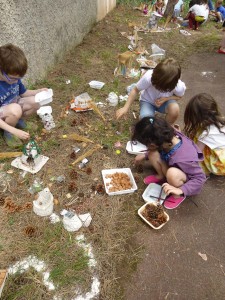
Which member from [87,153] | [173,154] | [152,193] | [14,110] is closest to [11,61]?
[14,110]

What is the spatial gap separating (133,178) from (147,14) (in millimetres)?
6725

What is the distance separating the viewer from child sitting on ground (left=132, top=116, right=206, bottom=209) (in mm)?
2145

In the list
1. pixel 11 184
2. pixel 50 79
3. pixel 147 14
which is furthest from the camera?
pixel 147 14

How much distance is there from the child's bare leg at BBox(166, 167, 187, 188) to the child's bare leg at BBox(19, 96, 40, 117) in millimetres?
1803

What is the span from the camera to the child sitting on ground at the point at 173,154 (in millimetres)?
2145

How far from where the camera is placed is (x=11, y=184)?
8.07 feet

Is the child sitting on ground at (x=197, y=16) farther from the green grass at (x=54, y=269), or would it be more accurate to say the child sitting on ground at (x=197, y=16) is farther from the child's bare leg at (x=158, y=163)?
the green grass at (x=54, y=269)

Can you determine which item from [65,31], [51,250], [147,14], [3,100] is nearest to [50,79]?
[65,31]

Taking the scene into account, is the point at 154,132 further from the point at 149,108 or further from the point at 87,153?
the point at 149,108

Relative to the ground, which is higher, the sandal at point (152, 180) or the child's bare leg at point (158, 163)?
the child's bare leg at point (158, 163)

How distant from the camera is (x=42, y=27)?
147 inches

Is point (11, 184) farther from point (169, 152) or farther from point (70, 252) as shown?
point (169, 152)

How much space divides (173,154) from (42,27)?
9.55 ft

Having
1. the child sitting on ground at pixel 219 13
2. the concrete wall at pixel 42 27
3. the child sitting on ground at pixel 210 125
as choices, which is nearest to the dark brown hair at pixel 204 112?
the child sitting on ground at pixel 210 125
